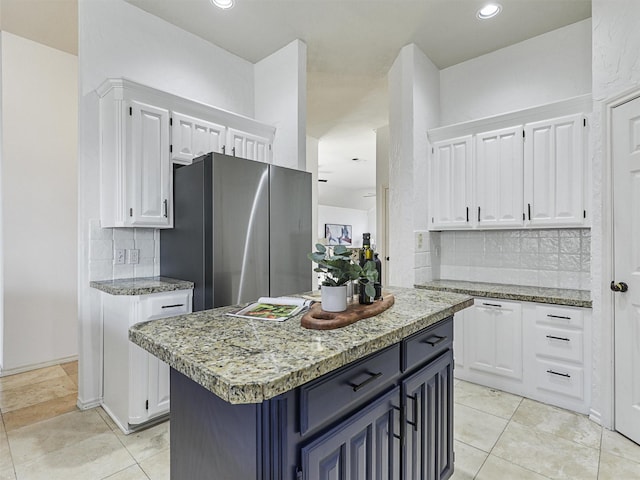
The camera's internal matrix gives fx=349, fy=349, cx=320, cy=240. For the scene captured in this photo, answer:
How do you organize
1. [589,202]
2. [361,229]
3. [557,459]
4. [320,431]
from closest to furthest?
[320,431]
[557,459]
[589,202]
[361,229]

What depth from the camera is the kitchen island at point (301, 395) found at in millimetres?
873

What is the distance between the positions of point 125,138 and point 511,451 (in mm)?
3173

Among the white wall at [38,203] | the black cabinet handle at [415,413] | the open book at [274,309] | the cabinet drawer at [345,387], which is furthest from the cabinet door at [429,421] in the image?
the white wall at [38,203]

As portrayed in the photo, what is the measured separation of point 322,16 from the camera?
9.37 feet

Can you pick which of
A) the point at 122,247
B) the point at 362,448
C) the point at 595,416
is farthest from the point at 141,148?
the point at 595,416

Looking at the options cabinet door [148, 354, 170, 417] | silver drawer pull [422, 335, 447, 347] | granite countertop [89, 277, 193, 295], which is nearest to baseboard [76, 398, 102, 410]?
cabinet door [148, 354, 170, 417]

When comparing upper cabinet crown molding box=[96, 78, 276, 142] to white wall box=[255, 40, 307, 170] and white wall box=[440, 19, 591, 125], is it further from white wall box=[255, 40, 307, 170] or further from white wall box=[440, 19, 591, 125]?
white wall box=[440, 19, 591, 125]

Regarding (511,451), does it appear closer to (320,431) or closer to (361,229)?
(320,431)

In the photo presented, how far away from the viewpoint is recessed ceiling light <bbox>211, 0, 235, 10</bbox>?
2.68 metres

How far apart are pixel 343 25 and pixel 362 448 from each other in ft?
10.2

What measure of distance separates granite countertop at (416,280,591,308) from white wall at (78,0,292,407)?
2.53 metres

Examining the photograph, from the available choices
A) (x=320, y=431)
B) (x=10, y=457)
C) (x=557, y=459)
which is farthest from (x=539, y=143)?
(x=10, y=457)

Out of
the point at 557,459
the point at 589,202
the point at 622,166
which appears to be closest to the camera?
the point at 557,459

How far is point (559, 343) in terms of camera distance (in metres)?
Result: 2.54
